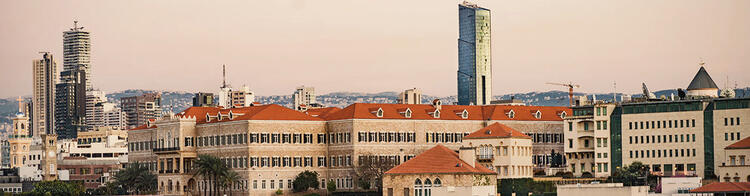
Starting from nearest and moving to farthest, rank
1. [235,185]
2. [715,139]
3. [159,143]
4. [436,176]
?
[436,176] → [715,139] → [235,185] → [159,143]

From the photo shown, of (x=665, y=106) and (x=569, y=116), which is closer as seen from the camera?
(x=665, y=106)

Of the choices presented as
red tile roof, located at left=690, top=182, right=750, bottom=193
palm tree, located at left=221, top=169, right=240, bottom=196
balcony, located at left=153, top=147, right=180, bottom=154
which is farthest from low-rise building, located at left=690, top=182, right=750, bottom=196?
balcony, located at left=153, top=147, right=180, bottom=154

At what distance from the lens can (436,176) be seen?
137875mm

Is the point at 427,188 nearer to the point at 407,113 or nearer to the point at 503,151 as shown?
the point at 503,151

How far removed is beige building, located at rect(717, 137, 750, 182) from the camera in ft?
461

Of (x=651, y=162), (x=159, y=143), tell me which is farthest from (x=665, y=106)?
(x=159, y=143)

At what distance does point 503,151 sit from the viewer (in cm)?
15475

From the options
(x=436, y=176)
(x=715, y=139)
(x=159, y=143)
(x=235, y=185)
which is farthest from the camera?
(x=159, y=143)

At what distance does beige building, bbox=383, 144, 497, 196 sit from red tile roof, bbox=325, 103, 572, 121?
2513 cm

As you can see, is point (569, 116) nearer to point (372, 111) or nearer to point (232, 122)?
point (372, 111)

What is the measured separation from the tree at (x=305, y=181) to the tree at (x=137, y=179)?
2627 cm

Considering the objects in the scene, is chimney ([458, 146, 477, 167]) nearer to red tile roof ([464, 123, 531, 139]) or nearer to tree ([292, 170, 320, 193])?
red tile roof ([464, 123, 531, 139])

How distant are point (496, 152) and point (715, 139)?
897 inches

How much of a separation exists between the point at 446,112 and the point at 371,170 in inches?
653
